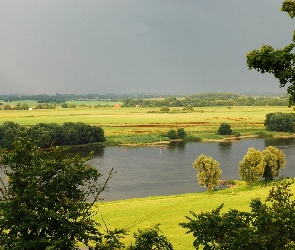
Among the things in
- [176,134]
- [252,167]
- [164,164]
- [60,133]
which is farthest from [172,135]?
[252,167]

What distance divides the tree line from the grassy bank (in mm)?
52860

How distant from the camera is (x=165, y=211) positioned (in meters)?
32.3

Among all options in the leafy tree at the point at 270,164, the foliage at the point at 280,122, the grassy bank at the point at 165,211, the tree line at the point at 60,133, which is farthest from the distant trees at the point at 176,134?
the grassy bank at the point at 165,211

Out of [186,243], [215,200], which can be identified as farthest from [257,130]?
[186,243]

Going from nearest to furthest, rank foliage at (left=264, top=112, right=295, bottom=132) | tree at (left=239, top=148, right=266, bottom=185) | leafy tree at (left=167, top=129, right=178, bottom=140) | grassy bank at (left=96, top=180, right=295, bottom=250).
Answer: grassy bank at (left=96, top=180, right=295, bottom=250), tree at (left=239, top=148, right=266, bottom=185), leafy tree at (left=167, top=129, right=178, bottom=140), foliage at (left=264, top=112, right=295, bottom=132)

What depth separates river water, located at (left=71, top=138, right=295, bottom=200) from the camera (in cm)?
4875

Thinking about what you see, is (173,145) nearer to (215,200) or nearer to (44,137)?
(44,137)

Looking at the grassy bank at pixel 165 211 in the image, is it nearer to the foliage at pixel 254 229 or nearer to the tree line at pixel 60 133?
the foliage at pixel 254 229

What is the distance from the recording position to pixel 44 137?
82.6 meters

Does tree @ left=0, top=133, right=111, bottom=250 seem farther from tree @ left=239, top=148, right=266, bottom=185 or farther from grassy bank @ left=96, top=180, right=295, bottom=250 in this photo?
tree @ left=239, top=148, right=266, bottom=185

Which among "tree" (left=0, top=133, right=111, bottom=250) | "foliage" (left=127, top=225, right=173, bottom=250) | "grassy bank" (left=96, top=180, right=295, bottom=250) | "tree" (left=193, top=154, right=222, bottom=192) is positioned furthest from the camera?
"tree" (left=193, top=154, right=222, bottom=192)

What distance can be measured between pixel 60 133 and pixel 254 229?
8195 cm

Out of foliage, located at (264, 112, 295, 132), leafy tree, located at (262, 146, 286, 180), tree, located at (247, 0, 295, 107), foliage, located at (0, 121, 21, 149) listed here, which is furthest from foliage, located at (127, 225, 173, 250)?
foliage, located at (264, 112, 295, 132)

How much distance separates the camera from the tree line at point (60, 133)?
84.0 m
